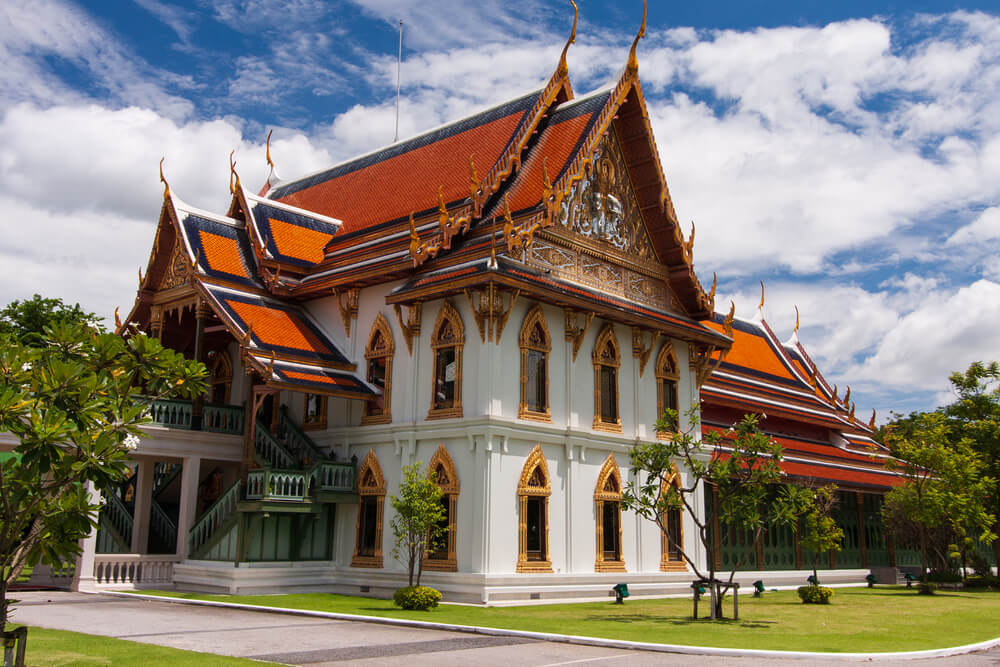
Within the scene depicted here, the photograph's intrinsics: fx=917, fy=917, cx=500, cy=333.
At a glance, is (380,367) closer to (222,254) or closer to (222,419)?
(222,419)

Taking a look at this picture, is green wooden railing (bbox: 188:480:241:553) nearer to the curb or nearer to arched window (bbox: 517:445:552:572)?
the curb

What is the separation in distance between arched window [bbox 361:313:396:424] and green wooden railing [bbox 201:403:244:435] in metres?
3.19

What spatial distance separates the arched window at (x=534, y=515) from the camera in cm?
1814

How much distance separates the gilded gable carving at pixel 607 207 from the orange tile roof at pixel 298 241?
6913 mm

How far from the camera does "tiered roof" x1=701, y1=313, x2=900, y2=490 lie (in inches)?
1141

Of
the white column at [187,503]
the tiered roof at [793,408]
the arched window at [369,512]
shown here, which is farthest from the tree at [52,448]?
the tiered roof at [793,408]

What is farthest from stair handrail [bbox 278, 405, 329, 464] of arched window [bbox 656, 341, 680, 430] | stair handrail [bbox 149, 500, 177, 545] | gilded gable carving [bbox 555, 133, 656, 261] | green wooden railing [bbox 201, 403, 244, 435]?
arched window [bbox 656, 341, 680, 430]

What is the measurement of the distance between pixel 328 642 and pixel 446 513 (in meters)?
7.08

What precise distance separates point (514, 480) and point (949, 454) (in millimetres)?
14315

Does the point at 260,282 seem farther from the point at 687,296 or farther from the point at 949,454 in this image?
the point at 949,454

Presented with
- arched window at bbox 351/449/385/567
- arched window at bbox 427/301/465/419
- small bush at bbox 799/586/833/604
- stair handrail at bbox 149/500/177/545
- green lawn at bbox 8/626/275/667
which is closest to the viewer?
green lawn at bbox 8/626/275/667

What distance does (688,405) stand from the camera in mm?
23688

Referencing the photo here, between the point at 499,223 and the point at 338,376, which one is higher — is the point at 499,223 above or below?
above

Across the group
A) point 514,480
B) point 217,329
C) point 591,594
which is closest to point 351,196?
point 217,329
